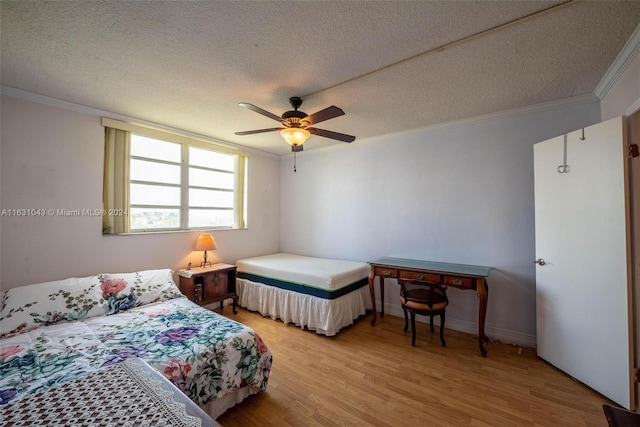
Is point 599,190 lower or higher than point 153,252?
higher

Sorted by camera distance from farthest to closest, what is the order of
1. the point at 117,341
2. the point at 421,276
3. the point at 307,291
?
the point at 307,291 → the point at 421,276 → the point at 117,341

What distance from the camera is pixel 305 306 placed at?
10.4 ft

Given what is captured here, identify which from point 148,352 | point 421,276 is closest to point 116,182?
point 148,352

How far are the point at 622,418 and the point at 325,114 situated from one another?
2.21 m

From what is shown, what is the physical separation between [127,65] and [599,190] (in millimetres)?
3896

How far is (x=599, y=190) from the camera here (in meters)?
1.99

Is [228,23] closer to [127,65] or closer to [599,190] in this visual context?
[127,65]

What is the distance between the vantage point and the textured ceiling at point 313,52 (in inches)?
58.2

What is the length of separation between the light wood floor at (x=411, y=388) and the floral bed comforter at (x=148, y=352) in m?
0.32

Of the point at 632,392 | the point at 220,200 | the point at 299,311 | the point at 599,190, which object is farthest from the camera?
the point at 220,200

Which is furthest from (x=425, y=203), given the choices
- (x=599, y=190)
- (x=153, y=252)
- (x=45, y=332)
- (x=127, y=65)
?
(x=45, y=332)

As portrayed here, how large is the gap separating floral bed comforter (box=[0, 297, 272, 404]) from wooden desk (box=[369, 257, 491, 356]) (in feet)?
5.56

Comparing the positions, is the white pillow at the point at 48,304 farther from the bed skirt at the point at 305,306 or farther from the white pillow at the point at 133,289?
the bed skirt at the point at 305,306

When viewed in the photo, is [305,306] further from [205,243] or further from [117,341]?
[117,341]
